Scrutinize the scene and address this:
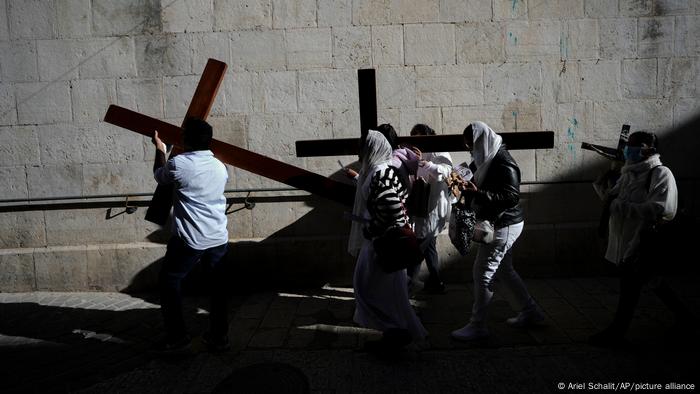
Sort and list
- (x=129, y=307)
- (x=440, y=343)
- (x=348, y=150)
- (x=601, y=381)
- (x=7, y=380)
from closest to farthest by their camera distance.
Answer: (x=601, y=381)
(x=7, y=380)
(x=440, y=343)
(x=348, y=150)
(x=129, y=307)

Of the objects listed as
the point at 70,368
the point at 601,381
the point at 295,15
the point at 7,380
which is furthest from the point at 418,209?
the point at 7,380

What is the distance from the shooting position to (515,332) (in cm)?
415

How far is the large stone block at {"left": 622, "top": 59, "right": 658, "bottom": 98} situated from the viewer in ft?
18.2

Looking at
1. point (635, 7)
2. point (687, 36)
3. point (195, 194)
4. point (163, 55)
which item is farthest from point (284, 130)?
point (687, 36)

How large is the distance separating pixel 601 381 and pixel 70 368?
12.5 feet

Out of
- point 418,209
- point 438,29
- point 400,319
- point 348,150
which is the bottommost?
point 400,319

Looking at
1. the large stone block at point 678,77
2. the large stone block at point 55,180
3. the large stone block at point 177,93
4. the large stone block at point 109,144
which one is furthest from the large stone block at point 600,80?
the large stone block at point 55,180

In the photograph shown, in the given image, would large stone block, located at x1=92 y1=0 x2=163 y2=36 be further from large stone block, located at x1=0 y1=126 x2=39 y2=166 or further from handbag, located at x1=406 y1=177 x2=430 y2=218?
handbag, located at x1=406 y1=177 x2=430 y2=218

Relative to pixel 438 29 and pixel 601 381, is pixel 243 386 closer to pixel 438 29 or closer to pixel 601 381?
pixel 601 381

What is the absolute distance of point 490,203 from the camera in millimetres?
3771

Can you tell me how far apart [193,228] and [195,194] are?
0.26m

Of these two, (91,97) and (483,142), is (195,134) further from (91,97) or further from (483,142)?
(91,97)

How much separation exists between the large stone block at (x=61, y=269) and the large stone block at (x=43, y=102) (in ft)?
4.83

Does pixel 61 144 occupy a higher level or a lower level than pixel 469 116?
lower
